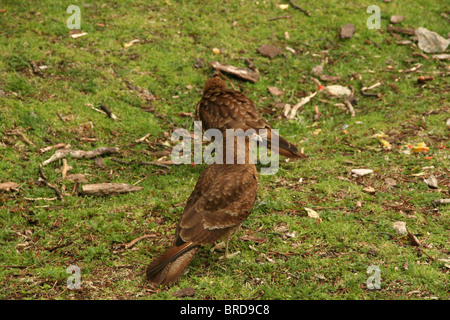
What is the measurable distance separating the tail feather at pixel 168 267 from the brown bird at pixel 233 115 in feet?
10.5

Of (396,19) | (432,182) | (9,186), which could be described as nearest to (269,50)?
(396,19)

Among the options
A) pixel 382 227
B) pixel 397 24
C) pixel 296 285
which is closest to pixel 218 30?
pixel 397 24

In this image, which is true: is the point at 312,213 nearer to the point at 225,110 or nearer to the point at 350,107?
the point at 225,110

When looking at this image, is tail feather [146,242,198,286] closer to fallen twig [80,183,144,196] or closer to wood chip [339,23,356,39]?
fallen twig [80,183,144,196]

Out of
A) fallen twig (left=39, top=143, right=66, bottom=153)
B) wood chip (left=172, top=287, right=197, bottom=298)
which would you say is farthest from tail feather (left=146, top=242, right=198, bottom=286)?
fallen twig (left=39, top=143, right=66, bottom=153)

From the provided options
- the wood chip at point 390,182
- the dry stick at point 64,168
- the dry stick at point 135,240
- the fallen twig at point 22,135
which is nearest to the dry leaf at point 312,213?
the wood chip at point 390,182

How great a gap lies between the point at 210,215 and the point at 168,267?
90 cm

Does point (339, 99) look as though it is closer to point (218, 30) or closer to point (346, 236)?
point (218, 30)

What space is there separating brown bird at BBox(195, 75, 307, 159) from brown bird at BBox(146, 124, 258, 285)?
1.43 m

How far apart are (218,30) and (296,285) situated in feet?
27.2

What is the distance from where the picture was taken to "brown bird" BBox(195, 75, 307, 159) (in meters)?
8.48

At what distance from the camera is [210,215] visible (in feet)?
20.6

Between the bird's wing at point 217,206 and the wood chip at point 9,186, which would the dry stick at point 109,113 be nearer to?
the wood chip at point 9,186

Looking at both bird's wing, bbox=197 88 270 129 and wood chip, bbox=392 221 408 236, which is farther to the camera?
bird's wing, bbox=197 88 270 129
